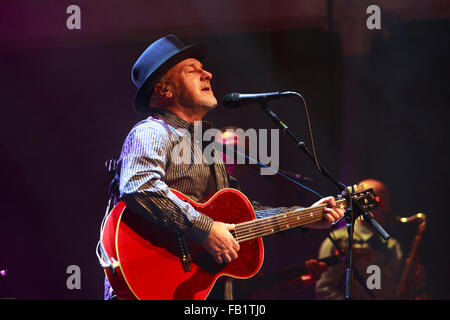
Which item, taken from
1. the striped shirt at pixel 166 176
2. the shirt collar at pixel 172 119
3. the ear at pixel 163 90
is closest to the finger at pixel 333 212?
the striped shirt at pixel 166 176

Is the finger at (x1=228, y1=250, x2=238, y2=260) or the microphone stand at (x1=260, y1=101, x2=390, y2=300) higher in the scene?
the microphone stand at (x1=260, y1=101, x2=390, y2=300)

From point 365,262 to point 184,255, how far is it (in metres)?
3.13

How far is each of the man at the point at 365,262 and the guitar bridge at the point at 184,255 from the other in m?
2.72

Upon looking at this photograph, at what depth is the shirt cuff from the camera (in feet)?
7.02

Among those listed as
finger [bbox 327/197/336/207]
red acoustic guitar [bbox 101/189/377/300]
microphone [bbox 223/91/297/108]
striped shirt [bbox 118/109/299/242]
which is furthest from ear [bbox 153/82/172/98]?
A: finger [bbox 327/197/336/207]

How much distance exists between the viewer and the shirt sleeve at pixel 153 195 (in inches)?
81.9

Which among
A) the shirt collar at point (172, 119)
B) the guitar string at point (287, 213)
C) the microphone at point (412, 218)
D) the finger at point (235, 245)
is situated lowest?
the microphone at point (412, 218)

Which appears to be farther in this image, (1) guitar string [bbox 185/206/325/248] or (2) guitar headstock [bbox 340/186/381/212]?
(2) guitar headstock [bbox 340/186/381/212]

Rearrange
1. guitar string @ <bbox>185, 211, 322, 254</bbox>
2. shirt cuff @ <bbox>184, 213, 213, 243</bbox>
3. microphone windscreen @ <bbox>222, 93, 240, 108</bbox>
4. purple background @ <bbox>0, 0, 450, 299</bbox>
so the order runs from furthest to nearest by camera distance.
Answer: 1. purple background @ <bbox>0, 0, 450, 299</bbox>
2. microphone windscreen @ <bbox>222, 93, 240, 108</bbox>
3. guitar string @ <bbox>185, 211, 322, 254</bbox>
4. shirt cuff @ <bbox>184, 213, 213, 243</bbox>

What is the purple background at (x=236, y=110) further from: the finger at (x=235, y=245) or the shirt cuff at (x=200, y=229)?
the shirt cuff at (x=200, y=229)

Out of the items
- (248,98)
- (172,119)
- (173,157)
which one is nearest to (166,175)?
(173,157)

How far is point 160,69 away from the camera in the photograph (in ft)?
8.62

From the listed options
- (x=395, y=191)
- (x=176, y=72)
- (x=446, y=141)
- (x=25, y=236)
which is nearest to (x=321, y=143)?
(x=395, y=191)

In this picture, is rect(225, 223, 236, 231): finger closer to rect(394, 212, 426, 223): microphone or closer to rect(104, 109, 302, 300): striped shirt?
rect(104, 109, 302, 300): striped shirt
